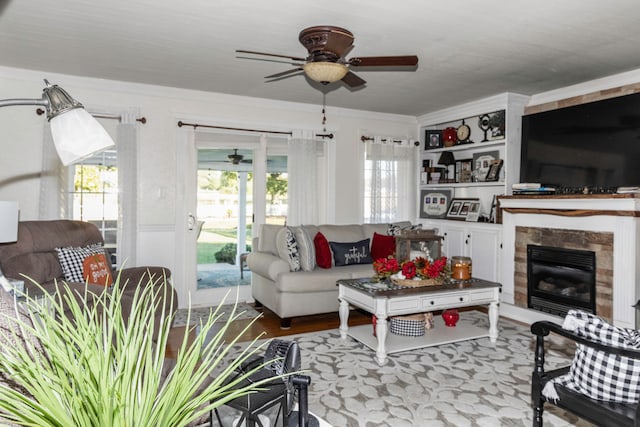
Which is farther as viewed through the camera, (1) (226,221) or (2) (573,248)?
(1) (226,221)

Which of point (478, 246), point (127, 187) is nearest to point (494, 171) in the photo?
point (478, 246)

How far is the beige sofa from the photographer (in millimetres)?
4320

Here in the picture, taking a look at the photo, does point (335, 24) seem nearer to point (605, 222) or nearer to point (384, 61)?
point (384, 61)

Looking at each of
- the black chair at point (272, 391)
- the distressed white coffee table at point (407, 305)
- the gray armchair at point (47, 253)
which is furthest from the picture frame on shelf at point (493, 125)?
the black chair at point (272, 391)

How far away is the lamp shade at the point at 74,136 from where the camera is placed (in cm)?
110

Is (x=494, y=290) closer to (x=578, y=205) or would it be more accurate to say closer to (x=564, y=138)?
(x=578, y=205)

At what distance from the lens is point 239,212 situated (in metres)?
5.39

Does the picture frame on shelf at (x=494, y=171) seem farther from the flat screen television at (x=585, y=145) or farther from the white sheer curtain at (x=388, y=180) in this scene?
the white sheer curtain at (x=388, y=180)

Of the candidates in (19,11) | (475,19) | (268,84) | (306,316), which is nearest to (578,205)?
(475,19)

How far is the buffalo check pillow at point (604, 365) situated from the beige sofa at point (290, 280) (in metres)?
2.79

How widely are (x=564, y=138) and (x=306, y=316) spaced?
334 centimetres

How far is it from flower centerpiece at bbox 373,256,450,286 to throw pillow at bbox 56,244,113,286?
2429mm

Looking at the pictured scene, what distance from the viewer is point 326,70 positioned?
2945mm

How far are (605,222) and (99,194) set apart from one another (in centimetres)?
507
